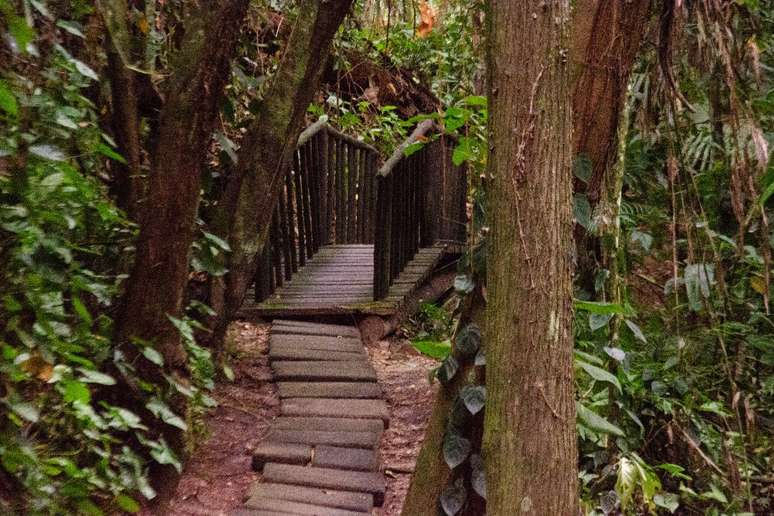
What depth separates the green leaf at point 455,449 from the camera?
2.22 m

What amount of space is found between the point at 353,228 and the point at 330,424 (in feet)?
13.4

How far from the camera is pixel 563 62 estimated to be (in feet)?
5.27

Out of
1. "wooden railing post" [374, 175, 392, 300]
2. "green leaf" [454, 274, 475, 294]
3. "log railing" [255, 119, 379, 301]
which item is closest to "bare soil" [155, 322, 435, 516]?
"wooden railing post" [374, 175, 392, 300]

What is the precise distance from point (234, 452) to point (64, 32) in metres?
1.88

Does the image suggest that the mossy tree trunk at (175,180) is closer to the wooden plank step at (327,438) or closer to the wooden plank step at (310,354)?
the wooden plank step at (327,438)

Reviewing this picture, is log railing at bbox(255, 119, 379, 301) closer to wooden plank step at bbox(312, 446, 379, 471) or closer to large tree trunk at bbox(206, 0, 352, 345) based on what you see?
large tree trunk at bbox(206, 0, 352, 345)

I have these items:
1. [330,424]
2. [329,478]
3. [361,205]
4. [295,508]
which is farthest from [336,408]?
[361,205]

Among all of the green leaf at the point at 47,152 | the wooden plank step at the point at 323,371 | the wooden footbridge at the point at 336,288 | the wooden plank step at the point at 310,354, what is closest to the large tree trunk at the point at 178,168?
the green leaf at the point at 47,152

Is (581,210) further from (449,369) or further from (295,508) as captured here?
(295,508)

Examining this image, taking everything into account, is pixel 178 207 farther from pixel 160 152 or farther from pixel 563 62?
pixel 563 62

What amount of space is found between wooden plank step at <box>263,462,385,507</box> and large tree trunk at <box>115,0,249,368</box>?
87cm

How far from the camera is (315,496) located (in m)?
2.99

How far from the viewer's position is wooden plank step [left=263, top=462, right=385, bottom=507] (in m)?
3.08

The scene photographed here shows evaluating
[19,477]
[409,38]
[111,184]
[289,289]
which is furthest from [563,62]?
[409,38]
